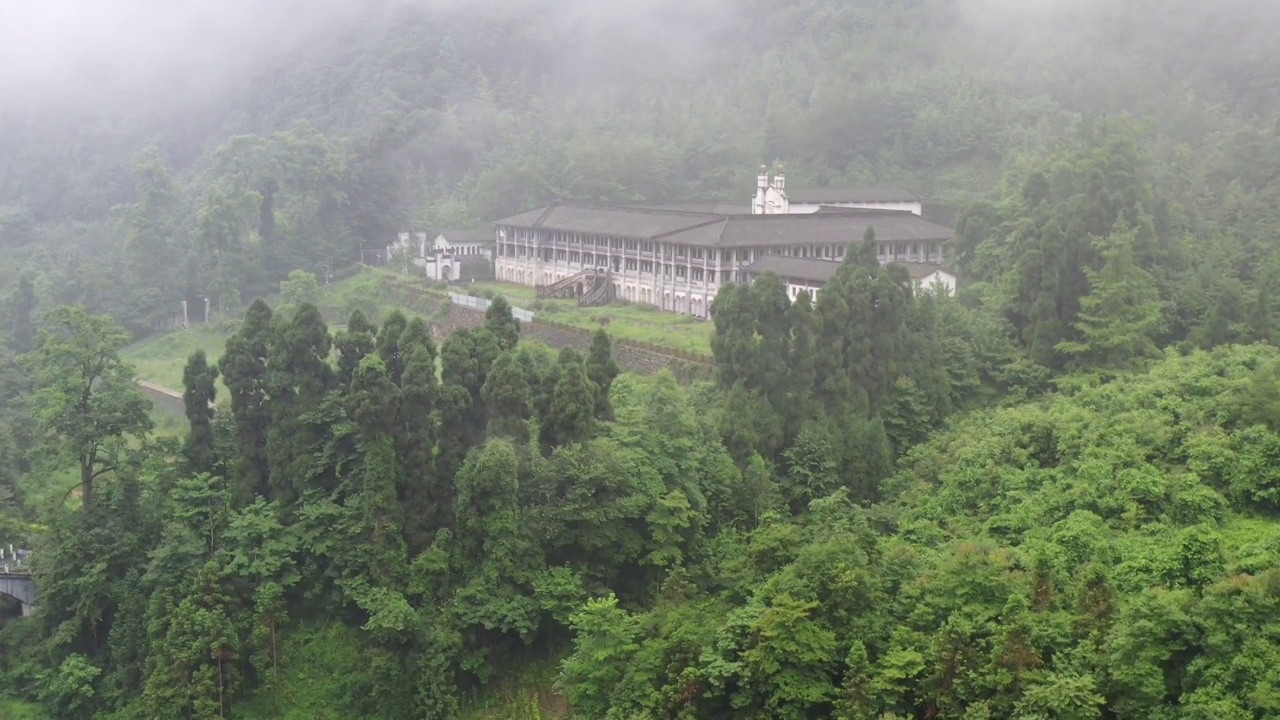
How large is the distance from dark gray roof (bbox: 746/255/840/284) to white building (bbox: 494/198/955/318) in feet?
1.55

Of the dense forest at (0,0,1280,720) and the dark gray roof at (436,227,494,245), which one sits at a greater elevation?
the dark gray roof at (436,227,494,245)

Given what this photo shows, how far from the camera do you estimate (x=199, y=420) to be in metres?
28.2

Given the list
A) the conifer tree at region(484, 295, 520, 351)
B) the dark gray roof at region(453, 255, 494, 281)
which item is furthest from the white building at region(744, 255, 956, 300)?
the dark gray roof at region(453, 255, 494, 281)

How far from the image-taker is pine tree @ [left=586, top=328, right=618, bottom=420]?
1133 inches

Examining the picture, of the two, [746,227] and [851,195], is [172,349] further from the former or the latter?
[851,195]

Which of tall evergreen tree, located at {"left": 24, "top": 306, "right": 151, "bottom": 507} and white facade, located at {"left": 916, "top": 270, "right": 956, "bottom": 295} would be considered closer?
tall evergreen tree, located at {"left": 24, "top": 306, "right": 151, "bottom": 507}

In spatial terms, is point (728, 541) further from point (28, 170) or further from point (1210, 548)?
point (28, 170)

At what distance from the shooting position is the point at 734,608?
22828 mm

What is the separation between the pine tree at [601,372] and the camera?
2878cm

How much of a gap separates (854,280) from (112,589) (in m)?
18.5

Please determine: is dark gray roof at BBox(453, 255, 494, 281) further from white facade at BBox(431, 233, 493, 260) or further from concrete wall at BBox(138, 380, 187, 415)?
concrete wall at BBox(138, 380, 187, 415)

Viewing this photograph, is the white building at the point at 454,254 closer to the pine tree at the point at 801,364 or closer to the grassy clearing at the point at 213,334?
the grassy clearing at the point at 213,334

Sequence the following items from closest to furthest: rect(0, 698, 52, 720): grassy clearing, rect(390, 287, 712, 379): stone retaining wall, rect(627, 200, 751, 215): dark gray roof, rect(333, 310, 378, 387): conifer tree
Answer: rect(0, 698, 52, 720): grassy clearing
rect(333, 310, 378, 387): conifer tree
rect(390, 287, 712, 379): stone retaining wall
rect(627, 200, 751, 215): dark gray roof

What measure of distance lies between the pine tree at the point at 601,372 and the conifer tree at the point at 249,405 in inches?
281
